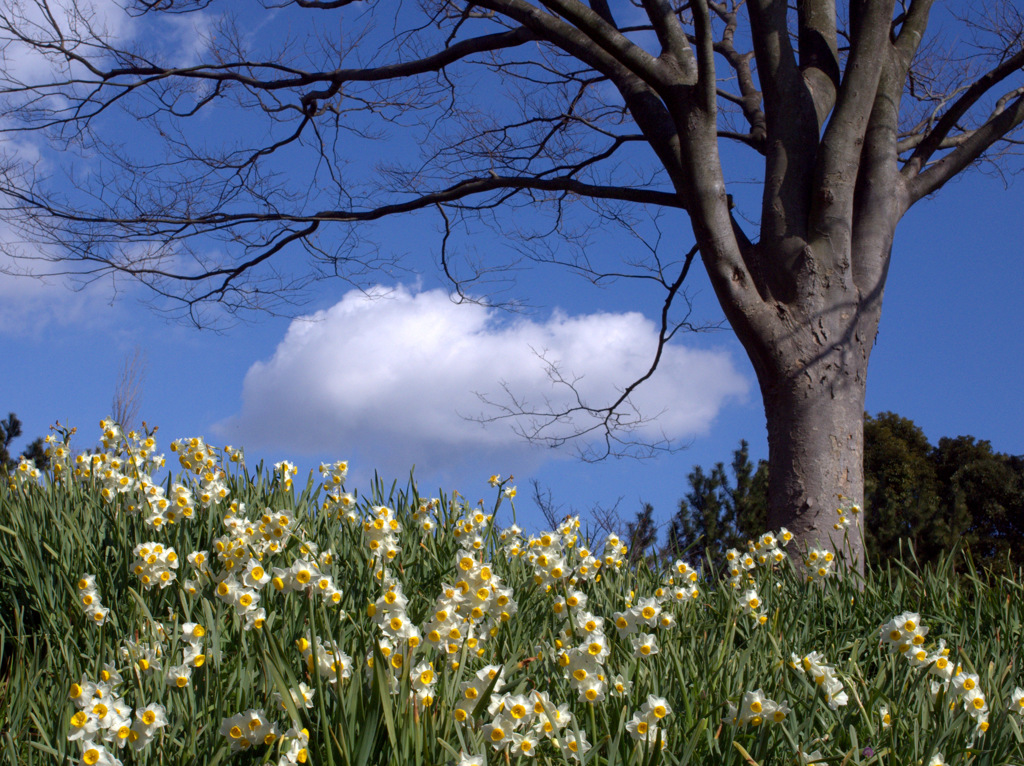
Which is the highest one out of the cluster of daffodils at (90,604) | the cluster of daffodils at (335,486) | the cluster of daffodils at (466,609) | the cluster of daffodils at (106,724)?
the cluster of daffodils at (335,486)

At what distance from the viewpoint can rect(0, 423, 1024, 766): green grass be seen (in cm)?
168

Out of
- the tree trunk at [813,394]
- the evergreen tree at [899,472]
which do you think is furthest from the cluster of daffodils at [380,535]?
the evergreen tree at [899,472]

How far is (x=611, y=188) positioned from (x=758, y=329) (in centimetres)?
206

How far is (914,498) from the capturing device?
1181cm

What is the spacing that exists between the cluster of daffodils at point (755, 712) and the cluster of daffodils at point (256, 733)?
96 cm

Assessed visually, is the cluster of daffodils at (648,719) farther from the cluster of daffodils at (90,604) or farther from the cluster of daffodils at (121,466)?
the cluster of daffodils at (121,466)

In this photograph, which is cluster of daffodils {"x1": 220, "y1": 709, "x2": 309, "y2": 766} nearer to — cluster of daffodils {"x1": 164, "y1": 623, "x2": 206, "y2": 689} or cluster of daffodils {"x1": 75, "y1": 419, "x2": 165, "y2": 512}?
cluster of daffodils {"x1": 164, "y1": 623, "x2": 206, "y2": 689}

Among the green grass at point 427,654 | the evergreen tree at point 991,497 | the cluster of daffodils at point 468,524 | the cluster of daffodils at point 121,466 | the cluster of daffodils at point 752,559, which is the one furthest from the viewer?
the evergreen tree at point 991,497

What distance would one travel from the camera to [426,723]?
162 centimetres

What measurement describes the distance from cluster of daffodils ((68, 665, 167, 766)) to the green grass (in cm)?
5

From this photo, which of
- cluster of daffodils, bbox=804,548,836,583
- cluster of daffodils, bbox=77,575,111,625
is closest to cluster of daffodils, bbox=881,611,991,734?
cluster of daffodils, bbox=804,548,836,583

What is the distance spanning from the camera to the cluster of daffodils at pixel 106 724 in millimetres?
1554

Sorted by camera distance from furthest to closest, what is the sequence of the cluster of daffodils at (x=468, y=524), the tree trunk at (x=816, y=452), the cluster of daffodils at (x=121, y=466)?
1. the tree trunk at (x=816, y=452)
2. the cluster of daffodils at (x=121, y=466)
3. the cluster of daffodils at (x=468, y=524)

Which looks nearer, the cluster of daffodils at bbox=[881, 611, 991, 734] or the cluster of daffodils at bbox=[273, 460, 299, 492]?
the cluster of daffodils at bbox=[881, 611, 991, 734]
